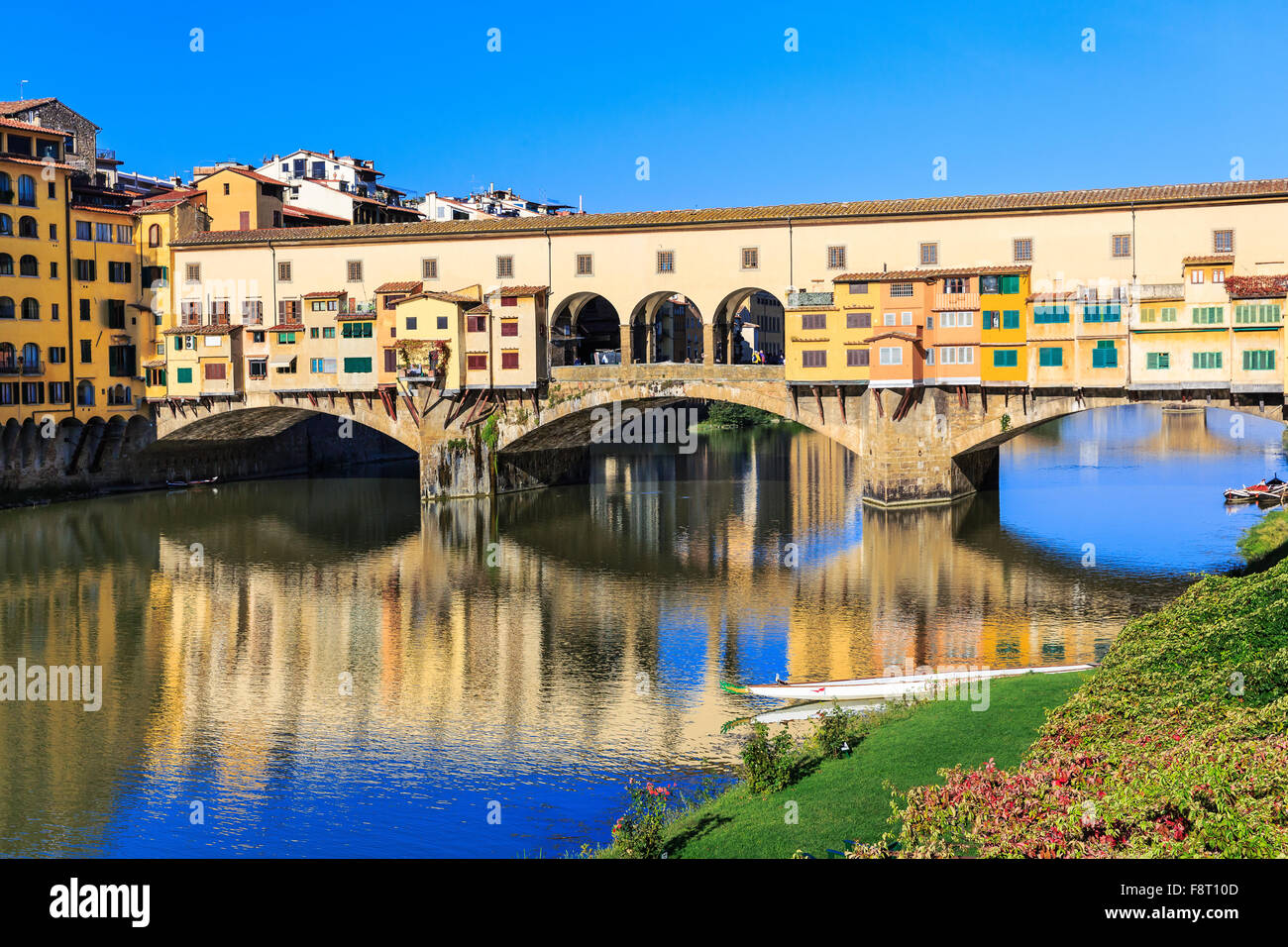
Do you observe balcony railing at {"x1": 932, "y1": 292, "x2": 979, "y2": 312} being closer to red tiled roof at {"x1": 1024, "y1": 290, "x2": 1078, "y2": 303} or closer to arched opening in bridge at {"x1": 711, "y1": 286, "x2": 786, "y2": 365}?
red tiled roof at {"x1": 1024, "y1": 290, "x2": 1078, "y2": 303}

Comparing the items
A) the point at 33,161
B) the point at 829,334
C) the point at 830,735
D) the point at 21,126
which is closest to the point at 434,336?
the point at 829,334

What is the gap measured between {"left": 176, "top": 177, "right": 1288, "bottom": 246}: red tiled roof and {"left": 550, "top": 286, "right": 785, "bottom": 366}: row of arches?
314cm

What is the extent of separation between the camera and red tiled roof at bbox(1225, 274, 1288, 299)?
43.8 m

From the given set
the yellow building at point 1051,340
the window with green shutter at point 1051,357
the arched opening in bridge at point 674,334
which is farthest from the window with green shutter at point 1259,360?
the arched opening in bridge at point 674,334

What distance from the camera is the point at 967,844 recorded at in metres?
13.8

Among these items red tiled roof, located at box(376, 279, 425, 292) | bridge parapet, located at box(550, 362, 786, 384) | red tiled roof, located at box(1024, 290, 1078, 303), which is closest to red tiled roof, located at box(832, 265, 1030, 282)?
red tiled roof, located at box(1024, 290, 1078, 303)

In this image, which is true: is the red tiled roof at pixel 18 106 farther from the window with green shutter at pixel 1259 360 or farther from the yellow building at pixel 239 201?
the window with green shutter at pixel 1259 360

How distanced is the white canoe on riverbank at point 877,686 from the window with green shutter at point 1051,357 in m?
24.2

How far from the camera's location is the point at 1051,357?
4844cm

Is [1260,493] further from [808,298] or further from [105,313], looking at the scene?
[105,313]

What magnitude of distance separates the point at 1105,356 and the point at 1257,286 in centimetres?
549

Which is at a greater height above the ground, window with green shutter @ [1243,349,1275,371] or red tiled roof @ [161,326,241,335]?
red tiled roof @ [161,326,241,335]

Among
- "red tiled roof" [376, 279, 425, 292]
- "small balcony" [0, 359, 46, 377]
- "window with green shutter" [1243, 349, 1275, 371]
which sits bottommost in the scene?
"window with green shutter" [1243, 349, 1275, 371]
